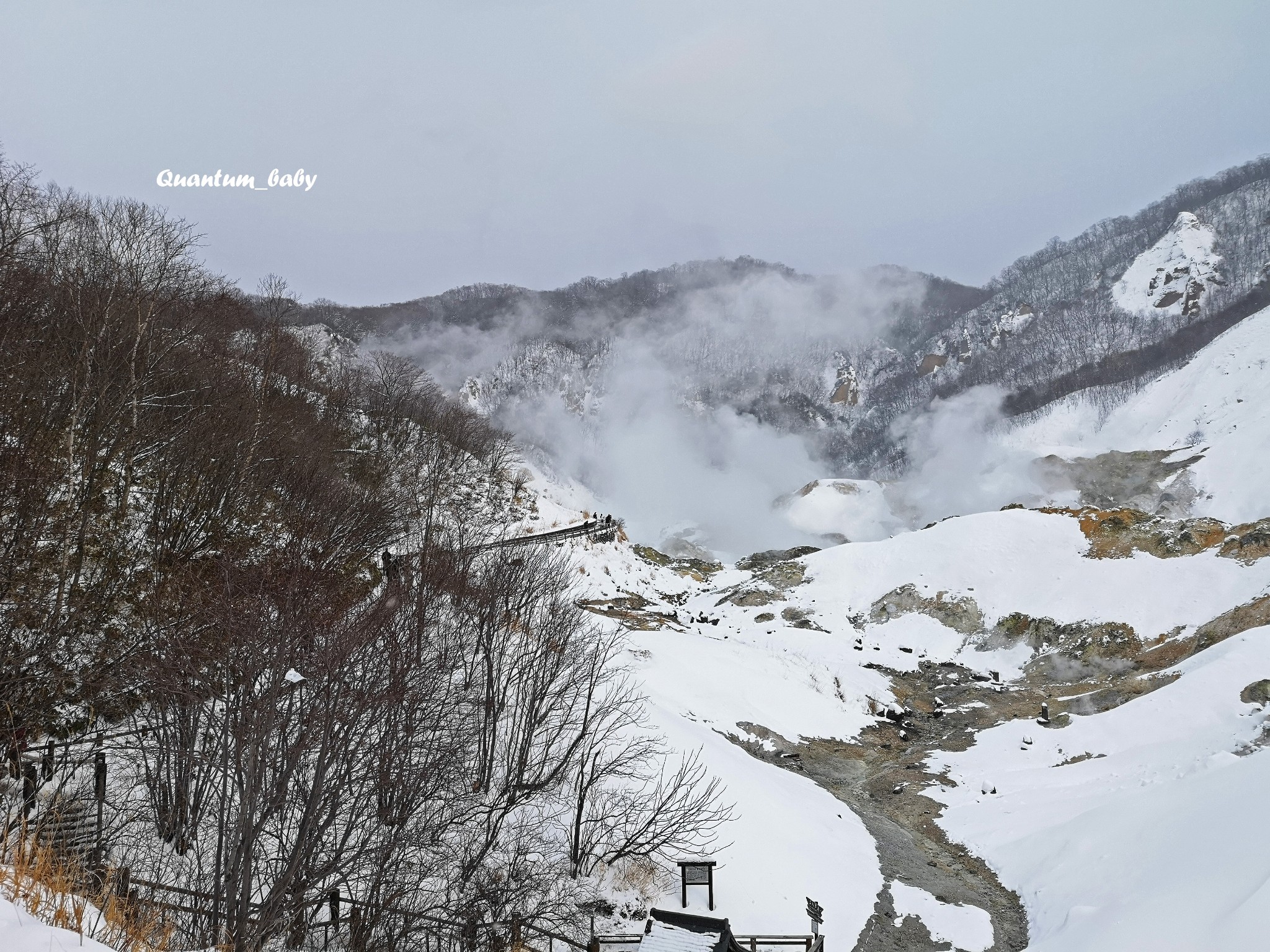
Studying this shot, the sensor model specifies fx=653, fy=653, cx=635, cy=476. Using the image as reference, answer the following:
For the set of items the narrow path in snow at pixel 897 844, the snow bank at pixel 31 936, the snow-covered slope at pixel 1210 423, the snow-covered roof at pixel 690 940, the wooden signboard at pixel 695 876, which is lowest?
the narrow path in snow at pixel 897 844

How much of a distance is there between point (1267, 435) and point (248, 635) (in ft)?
295

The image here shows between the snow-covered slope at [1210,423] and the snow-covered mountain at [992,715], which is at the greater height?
the snow-covered slope at [1210,423]

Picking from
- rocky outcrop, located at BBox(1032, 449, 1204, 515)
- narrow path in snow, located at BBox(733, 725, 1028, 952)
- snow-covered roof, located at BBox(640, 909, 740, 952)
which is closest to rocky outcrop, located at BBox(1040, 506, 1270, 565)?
rocky outcrop, located at BBox(1032, 449, 1204, 515)

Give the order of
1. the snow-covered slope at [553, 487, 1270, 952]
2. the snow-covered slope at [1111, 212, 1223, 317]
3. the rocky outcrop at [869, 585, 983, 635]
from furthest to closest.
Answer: the snow-covered slope at [1111, 212, 1223, 317] → the rocky outcrop at [869, 585, 983, 635] → the snow-covered slope at [553, 487, 1270, 952]

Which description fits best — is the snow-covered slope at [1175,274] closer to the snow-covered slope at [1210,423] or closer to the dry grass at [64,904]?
the snow-covered slope at [1210,423]

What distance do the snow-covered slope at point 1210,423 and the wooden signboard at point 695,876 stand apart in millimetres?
66331

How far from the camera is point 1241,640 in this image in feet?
88.9

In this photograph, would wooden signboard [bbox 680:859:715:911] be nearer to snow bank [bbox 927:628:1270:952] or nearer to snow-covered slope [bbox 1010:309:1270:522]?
snow bank [bbox 927:628:1270:952]

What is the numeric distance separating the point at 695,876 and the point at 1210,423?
10041cm

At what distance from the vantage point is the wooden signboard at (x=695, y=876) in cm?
1566

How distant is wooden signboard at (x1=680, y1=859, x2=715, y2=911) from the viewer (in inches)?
617

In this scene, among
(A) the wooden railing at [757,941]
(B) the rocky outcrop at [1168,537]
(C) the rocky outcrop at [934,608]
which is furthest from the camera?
(C) the rocky outcrop at [934,608]

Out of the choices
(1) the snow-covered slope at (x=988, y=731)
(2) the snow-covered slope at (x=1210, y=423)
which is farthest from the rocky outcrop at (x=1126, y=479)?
(1) the snow-covered slope at (x=988, y=731)

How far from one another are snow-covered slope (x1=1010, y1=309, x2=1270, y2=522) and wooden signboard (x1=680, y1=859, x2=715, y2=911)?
66.3 metres
